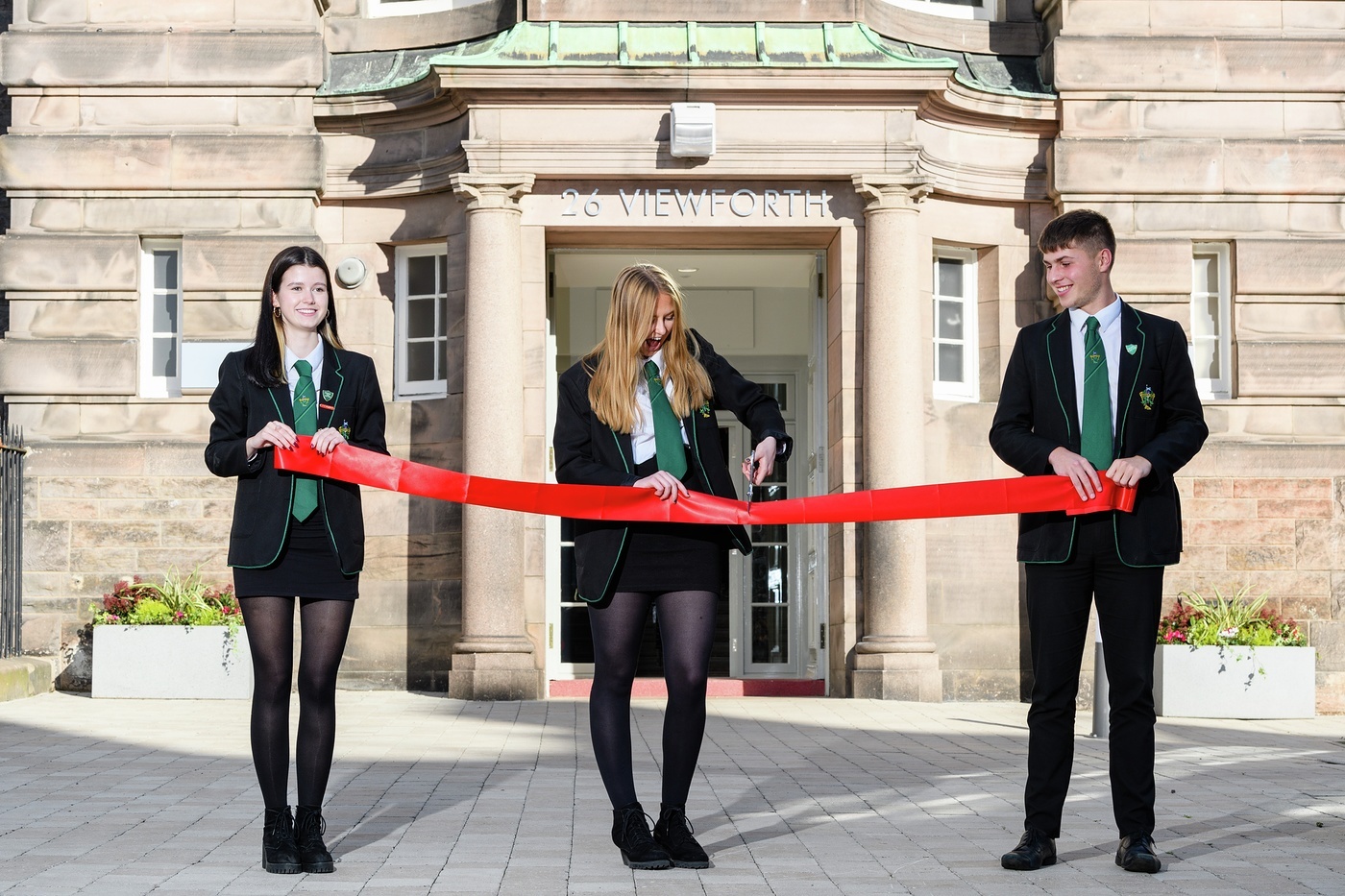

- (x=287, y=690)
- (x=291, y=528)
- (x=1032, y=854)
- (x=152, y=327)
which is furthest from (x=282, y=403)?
(x=152, y=327)

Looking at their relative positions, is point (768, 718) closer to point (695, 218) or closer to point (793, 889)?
point (695, 218)

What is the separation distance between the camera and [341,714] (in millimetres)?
10945

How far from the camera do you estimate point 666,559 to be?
17.0 ft

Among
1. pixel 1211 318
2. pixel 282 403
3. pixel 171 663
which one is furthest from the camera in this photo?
pixel 1211 318

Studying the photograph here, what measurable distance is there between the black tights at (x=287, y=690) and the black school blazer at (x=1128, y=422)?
2.22 metres

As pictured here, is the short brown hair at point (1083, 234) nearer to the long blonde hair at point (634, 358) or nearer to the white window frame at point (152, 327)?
the long blonde hair at point (634, 358)

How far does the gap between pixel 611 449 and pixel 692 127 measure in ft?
23.6

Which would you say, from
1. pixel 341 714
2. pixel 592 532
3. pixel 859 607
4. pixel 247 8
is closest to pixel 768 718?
pixel 859 607

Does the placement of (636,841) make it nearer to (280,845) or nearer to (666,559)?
(666,559)

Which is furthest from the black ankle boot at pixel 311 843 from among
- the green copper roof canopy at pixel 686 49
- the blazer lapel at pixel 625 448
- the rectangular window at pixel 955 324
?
the rectangular window at pixel 955 324

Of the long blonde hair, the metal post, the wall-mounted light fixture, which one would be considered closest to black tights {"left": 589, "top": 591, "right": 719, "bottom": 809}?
the long blonde hair

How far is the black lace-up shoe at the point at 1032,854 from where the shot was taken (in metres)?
5.07

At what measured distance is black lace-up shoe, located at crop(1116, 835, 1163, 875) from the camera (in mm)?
4988

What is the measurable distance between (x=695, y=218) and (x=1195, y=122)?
13.4 ft
